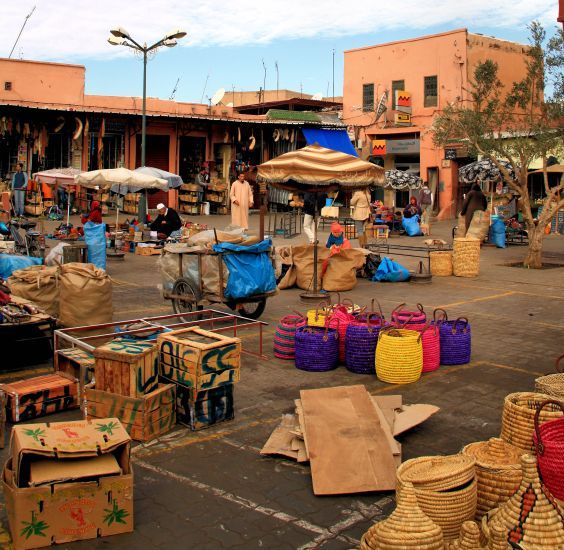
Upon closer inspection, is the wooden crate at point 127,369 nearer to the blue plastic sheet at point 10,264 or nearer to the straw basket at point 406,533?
the straw basket at point 406,533

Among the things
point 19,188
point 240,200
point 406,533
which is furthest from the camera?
point 19,188

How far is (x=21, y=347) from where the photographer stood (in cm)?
838

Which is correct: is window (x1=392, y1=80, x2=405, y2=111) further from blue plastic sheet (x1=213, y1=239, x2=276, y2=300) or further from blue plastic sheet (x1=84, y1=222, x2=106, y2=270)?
blue plastic sheet (x1=213, y1=239, x2=276, y2=300)

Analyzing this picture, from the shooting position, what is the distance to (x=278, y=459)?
583cm

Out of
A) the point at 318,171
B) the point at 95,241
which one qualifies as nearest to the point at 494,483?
the point at 318,171

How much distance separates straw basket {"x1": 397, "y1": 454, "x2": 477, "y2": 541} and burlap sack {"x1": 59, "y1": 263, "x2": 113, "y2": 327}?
620 cm

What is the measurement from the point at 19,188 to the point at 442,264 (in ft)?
58.7

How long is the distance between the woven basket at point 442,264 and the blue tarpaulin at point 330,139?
1949 centimetres

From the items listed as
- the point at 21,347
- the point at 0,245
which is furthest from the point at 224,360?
the point at 0,245

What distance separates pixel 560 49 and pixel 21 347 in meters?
15.4

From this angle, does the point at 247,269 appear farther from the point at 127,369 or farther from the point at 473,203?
the point at 473,203

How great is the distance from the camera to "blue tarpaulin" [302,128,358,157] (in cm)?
3547

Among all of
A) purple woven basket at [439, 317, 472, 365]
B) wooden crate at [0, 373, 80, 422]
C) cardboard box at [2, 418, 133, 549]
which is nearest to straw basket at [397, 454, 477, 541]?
cardboard box at [2, 418, 133, 549]

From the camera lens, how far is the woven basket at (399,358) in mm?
7875
